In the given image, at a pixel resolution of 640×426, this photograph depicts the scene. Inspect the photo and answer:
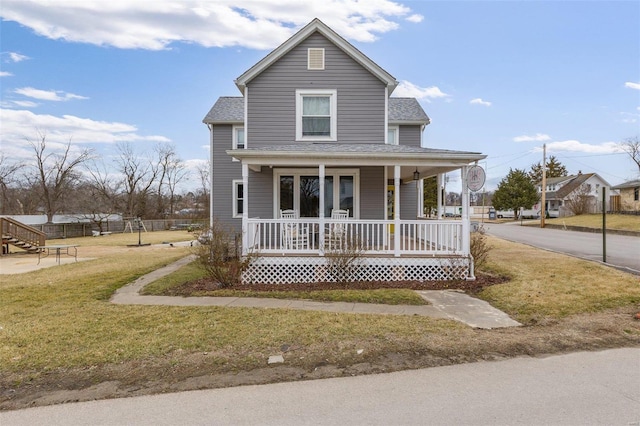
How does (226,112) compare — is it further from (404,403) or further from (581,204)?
(581,204)

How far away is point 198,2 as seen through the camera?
1373cm

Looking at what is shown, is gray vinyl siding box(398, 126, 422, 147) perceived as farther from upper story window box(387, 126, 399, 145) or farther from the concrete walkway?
the concrete walkway

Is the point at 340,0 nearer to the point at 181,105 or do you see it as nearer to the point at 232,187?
the point at 232,187

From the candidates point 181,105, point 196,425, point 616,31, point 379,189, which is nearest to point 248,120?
point 379,189

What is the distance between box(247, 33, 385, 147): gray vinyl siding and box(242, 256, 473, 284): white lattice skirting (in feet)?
15.5

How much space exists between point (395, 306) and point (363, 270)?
8.31 ft

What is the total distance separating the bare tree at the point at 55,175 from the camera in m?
39.5

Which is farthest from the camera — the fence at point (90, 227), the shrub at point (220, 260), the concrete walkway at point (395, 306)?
the fence at point (90, 227)


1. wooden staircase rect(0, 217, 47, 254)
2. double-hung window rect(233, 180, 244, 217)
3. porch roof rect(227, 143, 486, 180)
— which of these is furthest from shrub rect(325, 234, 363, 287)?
wooden staircase rect(0, 217, 47, 254)

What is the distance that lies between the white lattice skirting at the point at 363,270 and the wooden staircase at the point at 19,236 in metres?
17.5

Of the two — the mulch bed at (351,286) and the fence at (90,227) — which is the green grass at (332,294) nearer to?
the mulch bed at (351,286)

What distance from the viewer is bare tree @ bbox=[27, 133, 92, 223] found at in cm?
3950

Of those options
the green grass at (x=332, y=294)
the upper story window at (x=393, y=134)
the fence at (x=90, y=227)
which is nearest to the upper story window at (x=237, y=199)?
the green grass at (x=332, y=294)

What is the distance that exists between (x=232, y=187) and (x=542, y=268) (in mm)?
12130
